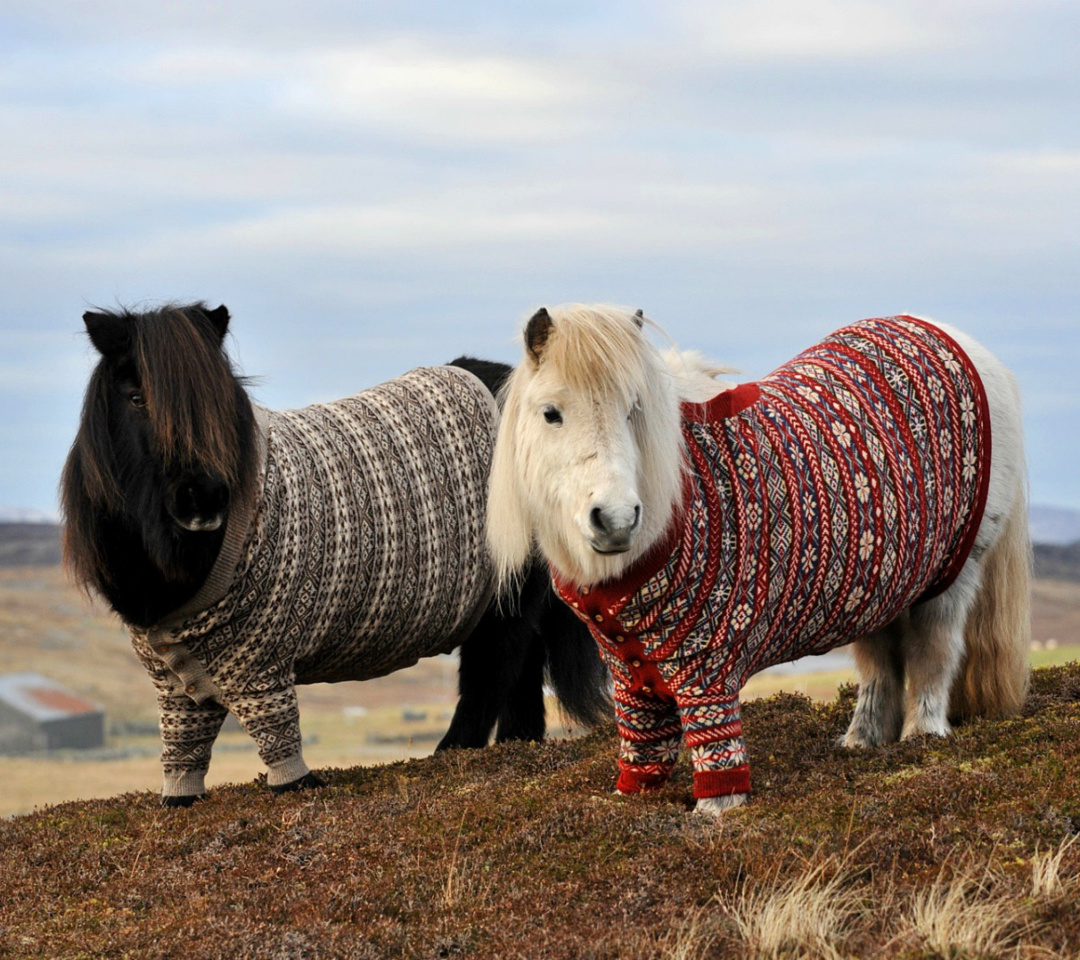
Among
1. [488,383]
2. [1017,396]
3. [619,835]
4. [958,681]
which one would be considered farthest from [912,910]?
[488,383]

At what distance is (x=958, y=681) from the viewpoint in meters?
7.30

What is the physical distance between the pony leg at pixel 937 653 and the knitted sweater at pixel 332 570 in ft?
8.91

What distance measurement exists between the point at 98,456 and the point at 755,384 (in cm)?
315

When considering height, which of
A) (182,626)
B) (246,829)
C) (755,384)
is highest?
(755,384)

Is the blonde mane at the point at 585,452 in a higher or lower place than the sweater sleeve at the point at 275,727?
higher

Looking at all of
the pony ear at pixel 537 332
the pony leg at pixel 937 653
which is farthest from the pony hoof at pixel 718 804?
the pony ear at pixel 537 332

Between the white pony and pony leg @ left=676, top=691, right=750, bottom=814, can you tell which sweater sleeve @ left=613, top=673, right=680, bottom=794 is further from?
pony leg @ left=676, top=691, right=750, bottom=814

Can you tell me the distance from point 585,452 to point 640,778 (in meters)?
1.81

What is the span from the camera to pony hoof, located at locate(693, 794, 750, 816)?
5.56 metres

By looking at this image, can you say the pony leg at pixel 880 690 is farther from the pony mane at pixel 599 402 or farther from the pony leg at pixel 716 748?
the pony mane at pixel 599 402

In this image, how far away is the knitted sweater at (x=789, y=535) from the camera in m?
5.50

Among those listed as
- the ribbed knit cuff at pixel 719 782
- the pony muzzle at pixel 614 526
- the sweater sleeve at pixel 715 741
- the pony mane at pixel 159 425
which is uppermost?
the pony mane at pixel 159 425

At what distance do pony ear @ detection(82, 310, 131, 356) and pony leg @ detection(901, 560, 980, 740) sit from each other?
4.29 metres

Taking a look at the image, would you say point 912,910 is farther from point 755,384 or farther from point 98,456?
point 98,456
